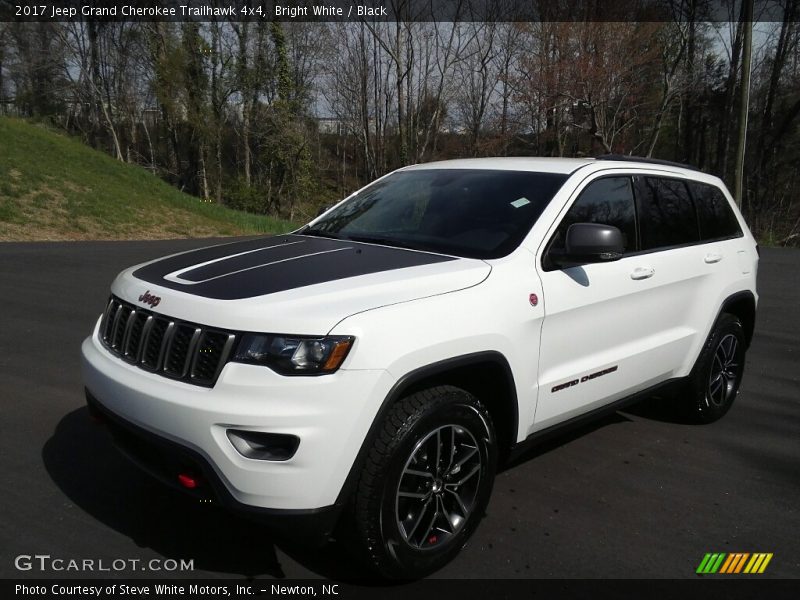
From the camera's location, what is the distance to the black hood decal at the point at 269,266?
9.64 ft

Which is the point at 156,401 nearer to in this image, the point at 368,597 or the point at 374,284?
the point at 374,284

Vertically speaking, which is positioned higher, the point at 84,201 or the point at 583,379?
the point at 84,201

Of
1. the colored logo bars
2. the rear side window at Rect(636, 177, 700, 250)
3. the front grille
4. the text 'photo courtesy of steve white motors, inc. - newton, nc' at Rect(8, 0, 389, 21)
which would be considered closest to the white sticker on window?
the rear side window at Rect(636, 177, 700, 250)

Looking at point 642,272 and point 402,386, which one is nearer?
point 402,386

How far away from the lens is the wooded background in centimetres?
3241

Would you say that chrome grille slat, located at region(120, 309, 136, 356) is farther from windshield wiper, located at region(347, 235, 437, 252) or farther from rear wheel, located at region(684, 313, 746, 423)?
rear wheel, located at region(684, 313, 746, 423)

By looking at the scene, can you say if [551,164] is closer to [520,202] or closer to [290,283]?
[520,202]

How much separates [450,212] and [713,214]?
222 centimetres

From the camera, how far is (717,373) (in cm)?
501

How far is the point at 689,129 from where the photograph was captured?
45.4 m

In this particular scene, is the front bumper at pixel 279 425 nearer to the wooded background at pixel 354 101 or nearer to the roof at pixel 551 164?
the roof at pixel 551 164

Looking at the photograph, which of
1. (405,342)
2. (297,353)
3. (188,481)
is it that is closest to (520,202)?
(405,342)

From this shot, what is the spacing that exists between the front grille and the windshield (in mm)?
1321

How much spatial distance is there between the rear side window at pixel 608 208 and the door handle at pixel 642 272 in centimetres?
14
